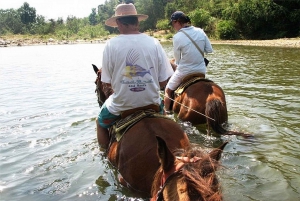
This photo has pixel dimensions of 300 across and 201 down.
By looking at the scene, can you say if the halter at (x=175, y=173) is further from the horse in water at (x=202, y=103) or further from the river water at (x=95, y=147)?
the horse in water at (x=202, y=103)

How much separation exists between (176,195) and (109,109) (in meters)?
2.20

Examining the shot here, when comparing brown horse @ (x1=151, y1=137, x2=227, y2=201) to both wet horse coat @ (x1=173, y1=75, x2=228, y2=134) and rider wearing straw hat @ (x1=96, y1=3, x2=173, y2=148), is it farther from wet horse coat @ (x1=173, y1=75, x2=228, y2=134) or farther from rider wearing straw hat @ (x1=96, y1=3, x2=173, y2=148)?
wet horse coat @ (x1=173, y1=75, x2=228, y2=134)

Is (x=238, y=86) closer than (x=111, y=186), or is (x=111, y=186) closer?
(x=111, y=186)

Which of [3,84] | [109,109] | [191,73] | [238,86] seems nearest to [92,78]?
[3,84]

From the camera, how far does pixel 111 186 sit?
4.62 meters

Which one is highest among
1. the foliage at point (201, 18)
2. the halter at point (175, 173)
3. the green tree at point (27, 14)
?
the green tree at point (27, 14)

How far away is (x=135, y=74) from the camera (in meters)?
3.67

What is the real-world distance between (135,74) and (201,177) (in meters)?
1.82

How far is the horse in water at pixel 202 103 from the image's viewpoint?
563 centimetres

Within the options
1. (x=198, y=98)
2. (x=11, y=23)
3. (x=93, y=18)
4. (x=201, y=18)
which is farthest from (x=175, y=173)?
(x=93, y=18)

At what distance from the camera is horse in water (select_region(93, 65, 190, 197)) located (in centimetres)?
324

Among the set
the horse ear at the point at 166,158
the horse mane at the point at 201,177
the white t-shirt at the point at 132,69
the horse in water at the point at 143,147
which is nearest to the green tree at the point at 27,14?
the white t-shirt at the point at 132,69

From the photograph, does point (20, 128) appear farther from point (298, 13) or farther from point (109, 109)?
point (298, 13)

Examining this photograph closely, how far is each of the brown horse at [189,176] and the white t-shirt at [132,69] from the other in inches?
54.1
